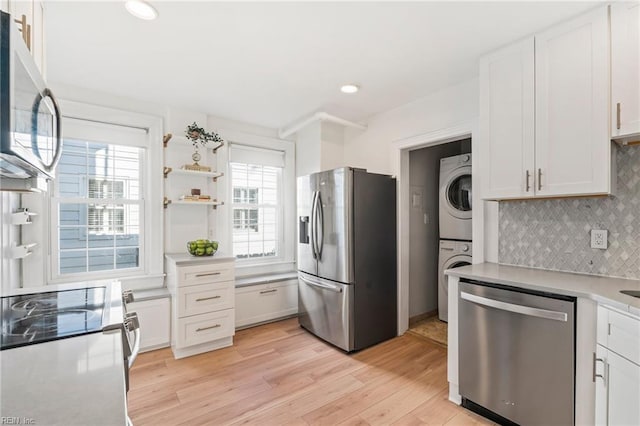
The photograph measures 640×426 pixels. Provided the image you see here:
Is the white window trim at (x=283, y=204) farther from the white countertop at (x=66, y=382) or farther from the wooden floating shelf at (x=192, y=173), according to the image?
the white countertop at (x=66, y=382)

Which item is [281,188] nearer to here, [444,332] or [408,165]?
[408,165]

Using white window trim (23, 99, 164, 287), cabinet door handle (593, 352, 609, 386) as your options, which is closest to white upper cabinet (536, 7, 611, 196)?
cabinet door handle (593, 352, 609, 386)

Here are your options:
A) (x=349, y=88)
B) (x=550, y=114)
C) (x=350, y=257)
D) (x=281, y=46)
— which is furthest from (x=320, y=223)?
(x=550, y=114)

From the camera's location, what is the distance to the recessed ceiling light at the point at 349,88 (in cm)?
266

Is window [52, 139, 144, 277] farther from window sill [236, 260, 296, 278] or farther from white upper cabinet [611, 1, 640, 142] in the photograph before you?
white upper cabinet [611, 1, 640, 142]

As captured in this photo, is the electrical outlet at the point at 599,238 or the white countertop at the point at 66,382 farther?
the electrical outlet at the point at 599,238

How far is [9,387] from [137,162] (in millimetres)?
2923

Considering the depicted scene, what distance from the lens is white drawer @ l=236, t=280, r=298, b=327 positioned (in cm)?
335

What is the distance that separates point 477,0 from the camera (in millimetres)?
1606

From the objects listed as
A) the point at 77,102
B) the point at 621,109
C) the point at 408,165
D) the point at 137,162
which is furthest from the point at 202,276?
the point at 621,109

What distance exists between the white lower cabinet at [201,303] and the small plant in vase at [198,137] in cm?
112

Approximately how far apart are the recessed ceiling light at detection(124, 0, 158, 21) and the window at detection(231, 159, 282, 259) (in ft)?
6.65

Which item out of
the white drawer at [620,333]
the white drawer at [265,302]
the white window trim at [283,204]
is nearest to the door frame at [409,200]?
the white drawer at [620,333]

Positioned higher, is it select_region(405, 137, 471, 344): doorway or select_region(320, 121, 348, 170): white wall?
select_region(320, 121, 348, 170): white wall
